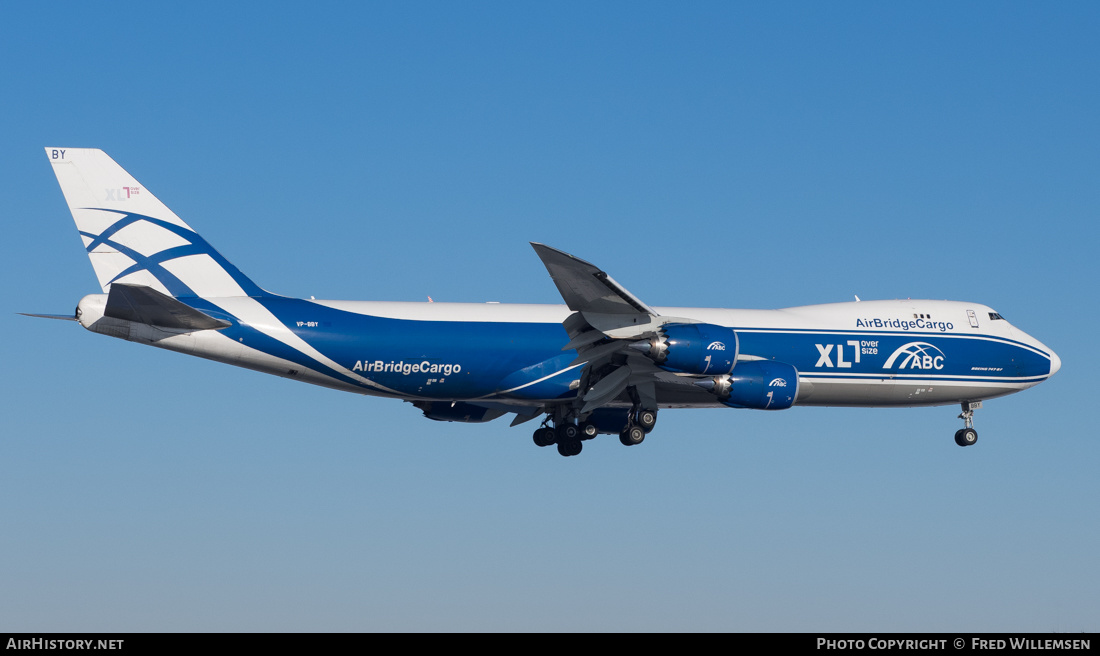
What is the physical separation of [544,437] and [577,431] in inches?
48.4

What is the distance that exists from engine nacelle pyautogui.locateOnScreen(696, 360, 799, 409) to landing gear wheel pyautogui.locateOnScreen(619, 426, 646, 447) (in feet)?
9.00

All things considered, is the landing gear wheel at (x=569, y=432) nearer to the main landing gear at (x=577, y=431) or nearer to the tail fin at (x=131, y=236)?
the main landing gear at (x=577, y=431)

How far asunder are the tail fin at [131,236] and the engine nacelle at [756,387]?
43.8 ft

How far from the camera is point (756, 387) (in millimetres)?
33594

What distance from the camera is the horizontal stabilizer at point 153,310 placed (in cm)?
3033

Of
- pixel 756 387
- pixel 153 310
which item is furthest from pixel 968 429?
pixel 153 310

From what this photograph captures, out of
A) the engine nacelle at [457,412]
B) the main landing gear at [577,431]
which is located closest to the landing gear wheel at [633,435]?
the main landing gear at [577,431]

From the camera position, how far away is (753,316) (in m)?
37.3

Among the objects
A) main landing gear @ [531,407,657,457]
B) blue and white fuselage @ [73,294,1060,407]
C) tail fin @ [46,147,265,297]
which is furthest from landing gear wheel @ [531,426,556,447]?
tail fin @ [46,147,265,297]

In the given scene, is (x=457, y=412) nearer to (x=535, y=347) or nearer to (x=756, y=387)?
(x=535, y=347)
